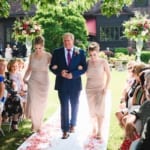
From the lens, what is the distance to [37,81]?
34.8 feet

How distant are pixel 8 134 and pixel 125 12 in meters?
43.1

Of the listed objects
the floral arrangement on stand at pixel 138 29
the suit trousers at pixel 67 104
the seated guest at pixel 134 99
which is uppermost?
the floral arrangement on stand at pixel 138 29

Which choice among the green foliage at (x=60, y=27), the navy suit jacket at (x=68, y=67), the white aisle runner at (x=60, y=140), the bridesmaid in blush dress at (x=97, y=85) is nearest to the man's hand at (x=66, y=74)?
the navy suit jacket at (x=68, y=67)

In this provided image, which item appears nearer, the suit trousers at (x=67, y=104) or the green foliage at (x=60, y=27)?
the suit trousers at (x=67, y=104)

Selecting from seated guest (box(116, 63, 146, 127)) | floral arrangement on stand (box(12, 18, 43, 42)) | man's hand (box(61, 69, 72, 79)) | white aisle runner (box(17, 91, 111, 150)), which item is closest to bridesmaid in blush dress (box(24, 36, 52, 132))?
white aisle runner (box(17, 91, 111, 150))

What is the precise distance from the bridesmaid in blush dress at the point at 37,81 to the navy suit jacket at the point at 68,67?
49cm

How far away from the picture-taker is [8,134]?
10.6 metres

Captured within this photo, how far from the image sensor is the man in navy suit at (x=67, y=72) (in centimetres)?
989

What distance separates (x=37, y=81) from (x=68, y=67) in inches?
37.5

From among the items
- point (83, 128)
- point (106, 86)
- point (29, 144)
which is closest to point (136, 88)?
point (106, 86)

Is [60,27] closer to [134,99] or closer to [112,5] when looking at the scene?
[112,5]

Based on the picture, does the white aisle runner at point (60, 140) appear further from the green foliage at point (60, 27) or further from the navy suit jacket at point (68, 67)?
the green foliage at point (60, 27)

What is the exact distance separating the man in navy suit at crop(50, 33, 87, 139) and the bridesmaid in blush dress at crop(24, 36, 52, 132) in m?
0.47

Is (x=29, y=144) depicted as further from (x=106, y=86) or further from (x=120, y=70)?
(x=120, y=70)
